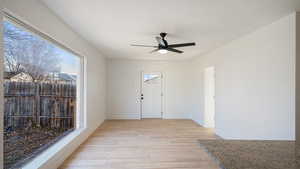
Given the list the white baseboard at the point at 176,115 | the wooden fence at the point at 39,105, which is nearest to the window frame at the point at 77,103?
the wooden fence at the point at 39,105

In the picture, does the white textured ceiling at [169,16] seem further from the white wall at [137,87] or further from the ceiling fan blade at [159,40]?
the white wall at [137,87]

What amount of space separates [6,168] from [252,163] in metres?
2.37

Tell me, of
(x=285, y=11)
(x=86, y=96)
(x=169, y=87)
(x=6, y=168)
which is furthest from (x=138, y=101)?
(x=285, y=11)

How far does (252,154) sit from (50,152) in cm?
261

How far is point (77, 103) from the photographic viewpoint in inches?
132

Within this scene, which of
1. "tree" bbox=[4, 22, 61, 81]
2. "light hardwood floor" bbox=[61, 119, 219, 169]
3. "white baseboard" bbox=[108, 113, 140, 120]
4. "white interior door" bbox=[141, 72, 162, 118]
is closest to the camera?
"tree" bbox=[4, 22, 61, 81]

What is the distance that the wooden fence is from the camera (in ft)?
5.47

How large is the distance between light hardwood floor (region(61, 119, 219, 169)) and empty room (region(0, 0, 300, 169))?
2 cm

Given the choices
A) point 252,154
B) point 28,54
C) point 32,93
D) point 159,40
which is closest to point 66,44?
point 28,54

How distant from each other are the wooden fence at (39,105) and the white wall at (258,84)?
354 cm

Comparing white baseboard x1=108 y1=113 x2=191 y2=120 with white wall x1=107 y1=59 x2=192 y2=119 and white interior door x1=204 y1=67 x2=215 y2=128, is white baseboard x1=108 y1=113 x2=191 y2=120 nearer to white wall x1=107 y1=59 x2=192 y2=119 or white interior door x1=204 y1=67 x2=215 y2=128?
white wall x1=107 y1=59 x2=192 y2=119

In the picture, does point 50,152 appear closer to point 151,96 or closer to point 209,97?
point 151,96

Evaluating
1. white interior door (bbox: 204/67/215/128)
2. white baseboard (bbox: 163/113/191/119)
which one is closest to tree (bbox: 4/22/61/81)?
white interior door (bbox: 204/67/215/128)

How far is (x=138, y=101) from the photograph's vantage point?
5.87 meters
